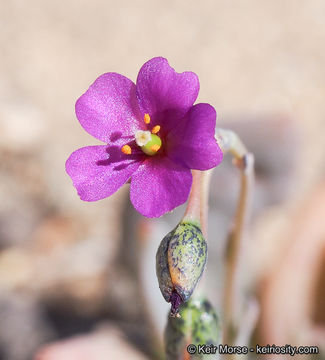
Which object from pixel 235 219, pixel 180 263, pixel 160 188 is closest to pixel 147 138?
pixel 160 188

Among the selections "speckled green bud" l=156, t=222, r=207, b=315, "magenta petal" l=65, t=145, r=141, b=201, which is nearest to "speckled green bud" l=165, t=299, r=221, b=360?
"speckled green bud" l=156, t=222, r=207, b=315

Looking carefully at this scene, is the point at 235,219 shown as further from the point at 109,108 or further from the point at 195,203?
the point at 109,108

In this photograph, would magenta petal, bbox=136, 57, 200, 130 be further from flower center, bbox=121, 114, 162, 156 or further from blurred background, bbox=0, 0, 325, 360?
blurred background, bbox=0, 0, 325, 360

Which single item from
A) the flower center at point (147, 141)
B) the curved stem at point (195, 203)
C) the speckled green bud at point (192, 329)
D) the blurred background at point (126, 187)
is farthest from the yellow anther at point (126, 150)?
the blurred background at point (126, 187)

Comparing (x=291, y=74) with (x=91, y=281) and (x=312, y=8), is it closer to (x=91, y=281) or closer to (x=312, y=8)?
(x=312, y=8)

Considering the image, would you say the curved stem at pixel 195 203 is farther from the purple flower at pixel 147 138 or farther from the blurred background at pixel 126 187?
the blurred background at pixel 126 187

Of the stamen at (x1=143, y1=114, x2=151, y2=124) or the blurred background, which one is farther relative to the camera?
the blurred background
